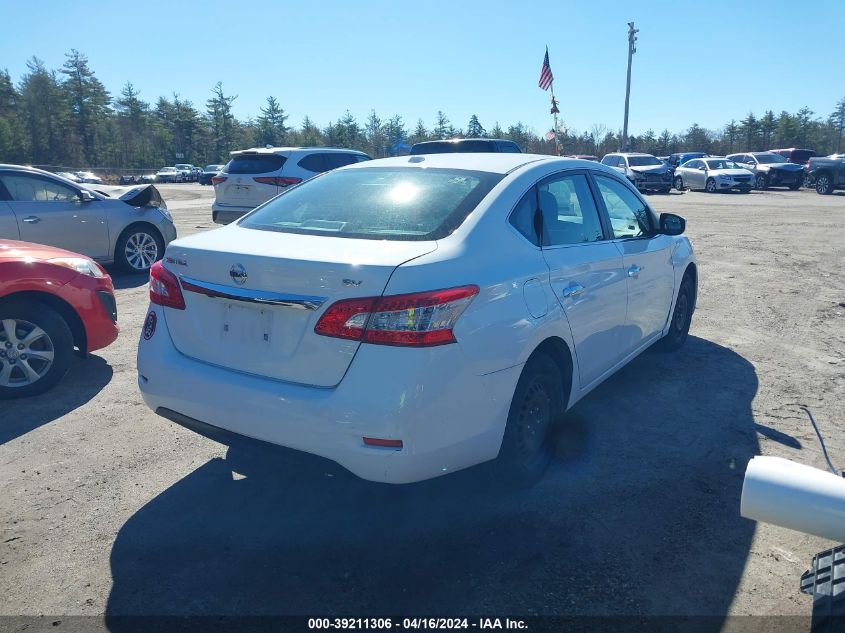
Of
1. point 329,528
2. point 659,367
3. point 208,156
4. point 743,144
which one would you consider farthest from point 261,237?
point 208,156

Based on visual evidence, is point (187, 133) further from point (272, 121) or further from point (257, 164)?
point (257, 164)

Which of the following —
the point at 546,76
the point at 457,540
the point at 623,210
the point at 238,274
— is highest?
the point at 546,76

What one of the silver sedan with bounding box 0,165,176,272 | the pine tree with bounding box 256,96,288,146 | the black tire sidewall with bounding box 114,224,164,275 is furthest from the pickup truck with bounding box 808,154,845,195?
the pine tree with bounding box 256,96,288,146

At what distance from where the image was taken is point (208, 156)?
8944cm

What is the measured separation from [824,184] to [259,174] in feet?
83.3

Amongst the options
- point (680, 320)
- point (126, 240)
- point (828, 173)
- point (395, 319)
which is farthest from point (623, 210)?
point (828, 173)

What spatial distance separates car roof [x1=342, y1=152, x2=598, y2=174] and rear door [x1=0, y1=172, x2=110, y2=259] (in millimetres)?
5561

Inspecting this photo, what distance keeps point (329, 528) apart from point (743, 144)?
238 feet

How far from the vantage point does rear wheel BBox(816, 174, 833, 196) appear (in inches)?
1054

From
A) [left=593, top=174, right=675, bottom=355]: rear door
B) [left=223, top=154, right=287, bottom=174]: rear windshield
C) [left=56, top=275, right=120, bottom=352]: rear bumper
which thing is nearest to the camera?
[left=593, top=174, right=675, bottom=355]: rear door

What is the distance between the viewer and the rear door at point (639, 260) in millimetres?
4316

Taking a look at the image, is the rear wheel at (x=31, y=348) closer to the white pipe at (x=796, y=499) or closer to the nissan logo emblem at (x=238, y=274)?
the nissan logo emblem at (x=238, y=274)

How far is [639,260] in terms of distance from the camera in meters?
4.45

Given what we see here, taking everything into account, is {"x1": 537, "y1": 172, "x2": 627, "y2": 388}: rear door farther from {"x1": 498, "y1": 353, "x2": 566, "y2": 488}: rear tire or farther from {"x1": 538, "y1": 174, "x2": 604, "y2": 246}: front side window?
{"x1": 498, "y1": 353, "x2": 566, "y2": 488}: rear tire
